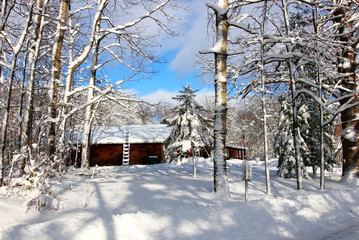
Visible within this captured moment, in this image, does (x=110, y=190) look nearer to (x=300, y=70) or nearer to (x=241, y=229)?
(x=241, y=229)

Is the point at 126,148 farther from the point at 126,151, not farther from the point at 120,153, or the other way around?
the point at 120,153

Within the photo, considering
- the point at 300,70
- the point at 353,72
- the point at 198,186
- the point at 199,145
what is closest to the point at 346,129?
the point at 353,72

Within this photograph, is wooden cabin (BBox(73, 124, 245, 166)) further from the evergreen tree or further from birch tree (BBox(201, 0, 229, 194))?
birch tree (BBox(201, 0, 229, 194))

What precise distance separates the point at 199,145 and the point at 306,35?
7.72 meters

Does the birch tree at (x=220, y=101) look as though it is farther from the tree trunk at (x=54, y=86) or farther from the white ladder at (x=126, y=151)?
the white ladder at (x=126, y=151)

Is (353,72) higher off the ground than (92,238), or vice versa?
(353,72)

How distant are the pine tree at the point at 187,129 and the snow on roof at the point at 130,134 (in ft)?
38.0

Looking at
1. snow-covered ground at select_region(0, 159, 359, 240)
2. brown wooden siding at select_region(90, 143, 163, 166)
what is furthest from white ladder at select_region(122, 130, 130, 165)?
snow-covered ground at select_region(0, 159, 359, 240)

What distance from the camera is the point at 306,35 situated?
488 inches

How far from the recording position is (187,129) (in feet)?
47.2

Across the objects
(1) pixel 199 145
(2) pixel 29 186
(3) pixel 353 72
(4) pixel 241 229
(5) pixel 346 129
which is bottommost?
(4) pixel 241 229

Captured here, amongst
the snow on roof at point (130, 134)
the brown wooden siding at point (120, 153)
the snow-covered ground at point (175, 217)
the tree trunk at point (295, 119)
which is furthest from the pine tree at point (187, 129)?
the brown wooden siding at point (120, 153)

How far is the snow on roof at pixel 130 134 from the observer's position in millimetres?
27125

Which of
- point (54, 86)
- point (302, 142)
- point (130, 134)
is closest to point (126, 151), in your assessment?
point (130, 134)
